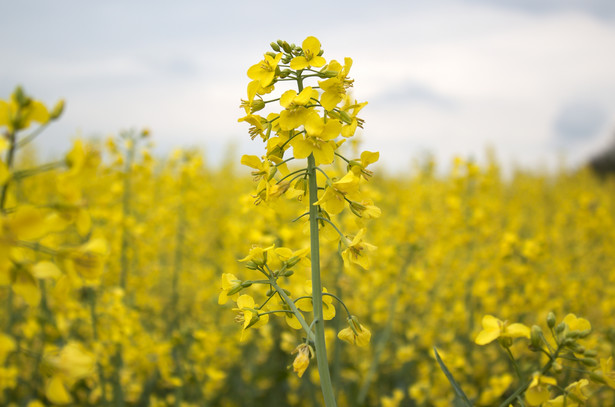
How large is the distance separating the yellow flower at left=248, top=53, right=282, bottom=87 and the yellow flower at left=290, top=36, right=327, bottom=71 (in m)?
0.06

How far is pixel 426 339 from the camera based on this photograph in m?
4.57

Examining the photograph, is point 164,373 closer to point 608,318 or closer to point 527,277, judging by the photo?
point 527,277

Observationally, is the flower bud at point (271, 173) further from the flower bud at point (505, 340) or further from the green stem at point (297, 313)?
the flower bud at point (505, 340)

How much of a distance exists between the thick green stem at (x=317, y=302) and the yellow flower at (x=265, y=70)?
0.97 ft

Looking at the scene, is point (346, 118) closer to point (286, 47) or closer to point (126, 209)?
point (286, 47)

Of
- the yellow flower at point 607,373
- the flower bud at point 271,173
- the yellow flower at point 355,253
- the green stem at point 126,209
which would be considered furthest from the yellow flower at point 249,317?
the green stem at point 126,209

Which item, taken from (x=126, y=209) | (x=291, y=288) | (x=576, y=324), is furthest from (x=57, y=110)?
(x=126, y=209)

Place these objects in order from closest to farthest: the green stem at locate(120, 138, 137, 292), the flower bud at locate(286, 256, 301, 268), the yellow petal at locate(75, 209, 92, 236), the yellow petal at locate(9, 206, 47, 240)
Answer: the yellow petal at locate(9, 206, 47, 240)
the yellow petal at locate(75, 209, 92, 236)
the flower bud at locate(286, 256, 301, 268)
the green stem at locate(120, 138, 137, 292)

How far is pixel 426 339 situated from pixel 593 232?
448 cm

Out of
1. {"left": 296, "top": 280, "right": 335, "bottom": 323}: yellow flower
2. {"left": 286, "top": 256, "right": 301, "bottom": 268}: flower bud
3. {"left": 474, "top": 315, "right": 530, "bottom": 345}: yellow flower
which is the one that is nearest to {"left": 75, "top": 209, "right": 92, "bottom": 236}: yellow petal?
{"left": 286, "top": 256, "right": 301, "bottom": 268}: flower bud

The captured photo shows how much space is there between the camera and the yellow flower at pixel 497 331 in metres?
1.43

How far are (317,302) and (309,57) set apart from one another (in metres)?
0.80

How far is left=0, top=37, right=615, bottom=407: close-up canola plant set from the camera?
1.12m

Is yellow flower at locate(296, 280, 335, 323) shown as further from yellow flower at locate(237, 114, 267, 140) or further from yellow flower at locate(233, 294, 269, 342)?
yellow flower at locate(237, 114, 267, 140)
